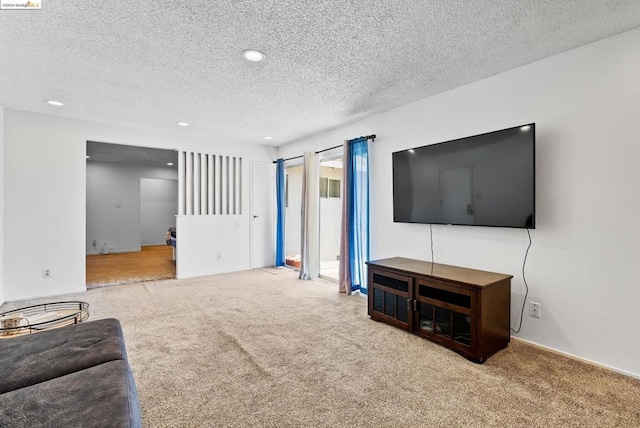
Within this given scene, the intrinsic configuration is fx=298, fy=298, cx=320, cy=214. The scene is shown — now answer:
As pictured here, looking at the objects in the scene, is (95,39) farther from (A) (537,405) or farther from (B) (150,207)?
(B) (150,207)

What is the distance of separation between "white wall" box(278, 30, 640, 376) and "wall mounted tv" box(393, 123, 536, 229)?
19 centimetres

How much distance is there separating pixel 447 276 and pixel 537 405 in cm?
99

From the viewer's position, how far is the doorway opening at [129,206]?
6.72 meters

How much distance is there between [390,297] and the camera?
2922mm

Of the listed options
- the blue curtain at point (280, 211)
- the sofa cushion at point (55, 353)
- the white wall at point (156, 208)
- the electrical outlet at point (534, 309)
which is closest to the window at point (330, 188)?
the blue curtain at point (280, 211)

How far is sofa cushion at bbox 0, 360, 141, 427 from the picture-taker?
93 cm

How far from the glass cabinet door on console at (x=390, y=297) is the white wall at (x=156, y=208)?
26.2ft

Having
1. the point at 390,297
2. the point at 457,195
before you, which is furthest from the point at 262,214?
the point at 457,195

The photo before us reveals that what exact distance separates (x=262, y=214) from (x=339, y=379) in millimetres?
4233

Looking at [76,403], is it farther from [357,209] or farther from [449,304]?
[357,209]

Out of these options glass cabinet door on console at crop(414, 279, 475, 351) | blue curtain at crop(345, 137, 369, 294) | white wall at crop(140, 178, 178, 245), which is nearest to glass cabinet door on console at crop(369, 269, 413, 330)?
glass cabinet door on console at crop(414, 279, 475, 351)

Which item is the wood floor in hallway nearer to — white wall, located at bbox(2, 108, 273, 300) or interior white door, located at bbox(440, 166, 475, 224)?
white wall, located at bbox(2, 108, 273, 300)

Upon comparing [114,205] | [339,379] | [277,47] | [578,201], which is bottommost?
[339,379]

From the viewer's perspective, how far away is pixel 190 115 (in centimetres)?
393
